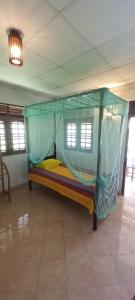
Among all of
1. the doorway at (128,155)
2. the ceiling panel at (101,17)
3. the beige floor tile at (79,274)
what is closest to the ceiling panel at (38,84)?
the ceiling panel at (101,17)

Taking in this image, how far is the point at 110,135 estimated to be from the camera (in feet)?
7.24

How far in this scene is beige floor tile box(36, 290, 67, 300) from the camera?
1269 millimetres

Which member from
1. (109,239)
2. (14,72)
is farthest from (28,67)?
(109,239)

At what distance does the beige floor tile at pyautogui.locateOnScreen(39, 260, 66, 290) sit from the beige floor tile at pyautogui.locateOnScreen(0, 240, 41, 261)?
171 mm

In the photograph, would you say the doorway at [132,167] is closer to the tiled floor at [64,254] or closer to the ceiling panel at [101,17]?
the tiled floor at [64,254]

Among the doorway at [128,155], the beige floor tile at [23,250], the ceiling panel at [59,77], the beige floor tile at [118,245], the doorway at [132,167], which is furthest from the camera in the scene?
the doorway at [132,167]

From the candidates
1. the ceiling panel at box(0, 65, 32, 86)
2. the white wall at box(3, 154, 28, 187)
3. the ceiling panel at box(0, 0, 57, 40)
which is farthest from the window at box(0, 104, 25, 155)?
the ceiling panel at box(0, 0, 57, 40)

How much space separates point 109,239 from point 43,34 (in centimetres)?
273

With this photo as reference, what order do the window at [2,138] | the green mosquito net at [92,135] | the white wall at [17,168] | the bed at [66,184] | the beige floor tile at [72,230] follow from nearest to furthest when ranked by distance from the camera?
the green mosquito net at [92,135] < the beige floor tile at [72,230] < the bed at [66,184] < the window at [2,138] < the white wall at [17,168]

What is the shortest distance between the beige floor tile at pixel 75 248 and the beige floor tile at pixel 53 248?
69 mm

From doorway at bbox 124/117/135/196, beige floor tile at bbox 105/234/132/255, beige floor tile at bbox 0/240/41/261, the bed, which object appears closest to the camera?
beige floor tile at bbox 0/240/41/261

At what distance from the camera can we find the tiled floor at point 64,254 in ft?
4.40

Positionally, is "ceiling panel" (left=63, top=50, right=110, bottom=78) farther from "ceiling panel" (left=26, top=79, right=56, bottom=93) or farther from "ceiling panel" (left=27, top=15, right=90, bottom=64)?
"ceiling panel" (left=26, top=79, right=56, bottom=93)

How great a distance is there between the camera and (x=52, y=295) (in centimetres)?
129
